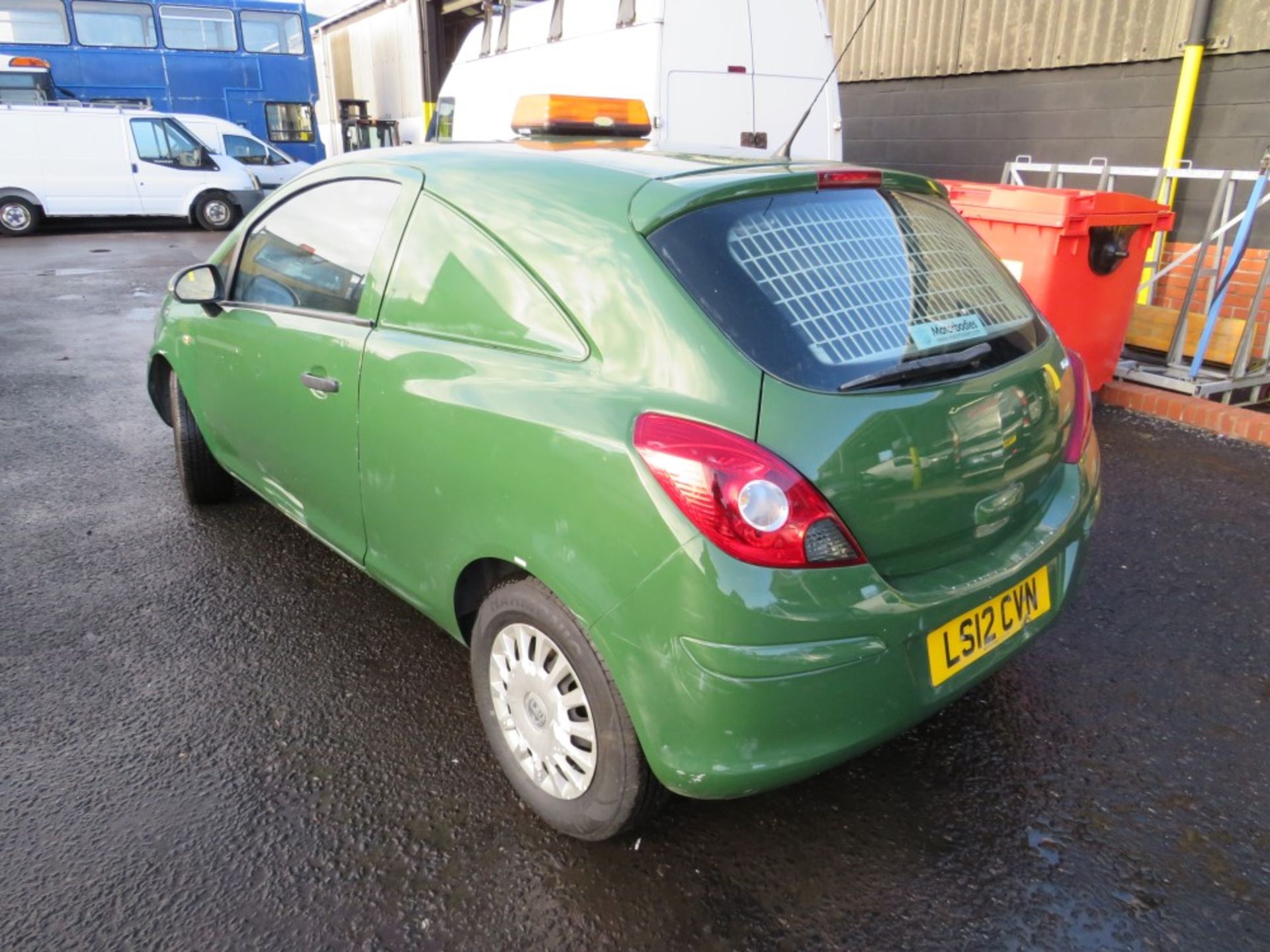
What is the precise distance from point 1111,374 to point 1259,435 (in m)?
1.01

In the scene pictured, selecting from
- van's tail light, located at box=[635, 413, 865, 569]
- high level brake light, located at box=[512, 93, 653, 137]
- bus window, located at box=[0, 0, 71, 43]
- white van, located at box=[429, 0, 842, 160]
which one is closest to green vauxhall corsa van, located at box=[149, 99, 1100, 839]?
van's tail light, located at box=[635, 413, 865, 569]

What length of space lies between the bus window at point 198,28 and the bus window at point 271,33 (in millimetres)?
292

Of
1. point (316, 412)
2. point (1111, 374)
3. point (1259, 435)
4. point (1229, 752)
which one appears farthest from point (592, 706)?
point (1111, 374)

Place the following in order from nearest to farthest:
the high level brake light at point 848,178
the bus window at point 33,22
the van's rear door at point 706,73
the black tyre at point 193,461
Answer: the high level brake light at point 848,178
the black tyre at point 193,461
the van's rear door at point 706,73
the bus window at point 33,22

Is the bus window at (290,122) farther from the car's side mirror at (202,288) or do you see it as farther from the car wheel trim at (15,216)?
the car's side mirror at (202,288)

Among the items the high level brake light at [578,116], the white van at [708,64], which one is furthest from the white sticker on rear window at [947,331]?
the white van at [708,64]

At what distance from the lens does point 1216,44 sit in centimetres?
681

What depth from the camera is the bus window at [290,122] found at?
68.5 feet

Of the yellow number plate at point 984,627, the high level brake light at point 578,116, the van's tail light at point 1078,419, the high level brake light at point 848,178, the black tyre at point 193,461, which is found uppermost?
the high level brake light at point 578,116

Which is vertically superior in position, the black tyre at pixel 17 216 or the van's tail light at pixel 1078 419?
the van's tail light at pixel 1078 419

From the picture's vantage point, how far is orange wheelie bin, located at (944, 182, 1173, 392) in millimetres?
5352

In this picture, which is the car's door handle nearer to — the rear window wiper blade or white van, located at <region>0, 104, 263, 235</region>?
the rear window wiper blade

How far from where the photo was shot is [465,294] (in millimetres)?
2459

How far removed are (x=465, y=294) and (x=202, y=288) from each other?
163 centimetres
